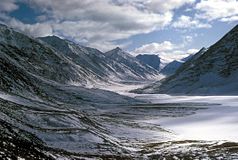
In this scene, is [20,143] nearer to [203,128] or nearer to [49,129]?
[49,129]

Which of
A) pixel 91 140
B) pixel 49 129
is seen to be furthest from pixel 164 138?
pixel 49 129

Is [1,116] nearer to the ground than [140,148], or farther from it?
farther from it

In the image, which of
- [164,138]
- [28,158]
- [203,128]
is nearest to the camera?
[28,158]

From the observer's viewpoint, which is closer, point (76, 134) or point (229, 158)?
point (229, 158)

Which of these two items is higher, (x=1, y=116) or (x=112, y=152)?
(x=1, y=116)

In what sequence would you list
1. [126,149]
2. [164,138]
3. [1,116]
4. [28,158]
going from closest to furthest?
[28,158]
[1,116]
[126,149]
[164,138]

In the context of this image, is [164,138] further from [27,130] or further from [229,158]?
[27,130]

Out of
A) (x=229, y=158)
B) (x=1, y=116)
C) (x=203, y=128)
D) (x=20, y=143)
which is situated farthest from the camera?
(x=203, y=128)

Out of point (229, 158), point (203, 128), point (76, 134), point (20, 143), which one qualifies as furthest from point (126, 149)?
point (203, 128)

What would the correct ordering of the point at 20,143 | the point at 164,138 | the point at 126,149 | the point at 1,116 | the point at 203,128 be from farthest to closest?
the point at 203,128, the point at 164,138, the point at 126,149, the point at 1,116, the point at 20,143
